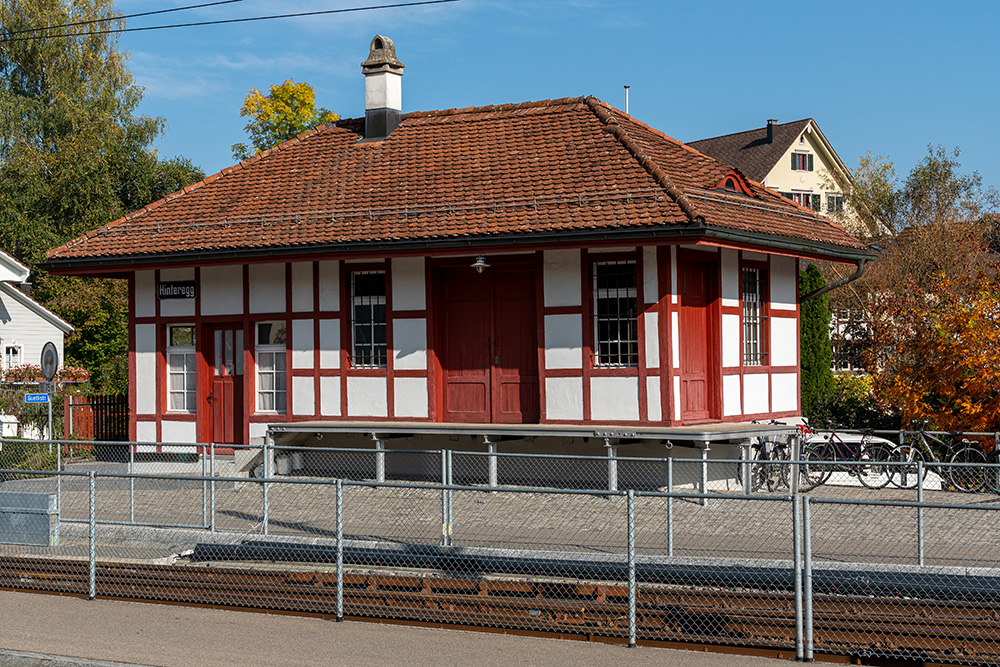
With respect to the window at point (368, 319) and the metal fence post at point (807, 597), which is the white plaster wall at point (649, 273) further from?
the metal fence post at point (807, 597)

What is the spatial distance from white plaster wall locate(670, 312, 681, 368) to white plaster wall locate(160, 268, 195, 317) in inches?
349

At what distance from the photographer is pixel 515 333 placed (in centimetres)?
1866

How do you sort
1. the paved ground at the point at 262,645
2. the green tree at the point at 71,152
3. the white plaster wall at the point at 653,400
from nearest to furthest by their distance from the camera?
the paved ground at the point at 262,645 → the white plaster wall at the point at 653,400 → the green tree at the point at 71,152

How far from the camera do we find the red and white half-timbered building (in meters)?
17.5

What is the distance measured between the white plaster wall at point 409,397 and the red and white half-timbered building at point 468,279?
3 centimetres

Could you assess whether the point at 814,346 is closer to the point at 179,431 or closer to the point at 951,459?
the point at 951,459

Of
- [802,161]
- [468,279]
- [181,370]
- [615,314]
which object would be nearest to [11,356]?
[181,370]

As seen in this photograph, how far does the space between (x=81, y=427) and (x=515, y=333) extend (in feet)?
→ 34.5

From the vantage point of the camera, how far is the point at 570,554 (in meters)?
11.8

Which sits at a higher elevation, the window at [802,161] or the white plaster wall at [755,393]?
the window at [802,161]

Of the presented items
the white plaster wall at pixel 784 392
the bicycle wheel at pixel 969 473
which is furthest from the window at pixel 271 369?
the bicycle wheel at pixel 969 473

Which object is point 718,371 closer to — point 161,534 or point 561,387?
point 561,387

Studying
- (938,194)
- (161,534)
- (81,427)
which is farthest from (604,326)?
(938,194)

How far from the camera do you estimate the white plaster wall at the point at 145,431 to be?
20891mm
